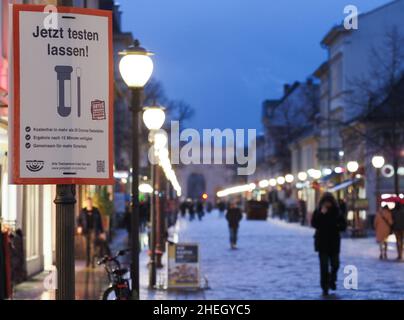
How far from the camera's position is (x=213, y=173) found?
150 m

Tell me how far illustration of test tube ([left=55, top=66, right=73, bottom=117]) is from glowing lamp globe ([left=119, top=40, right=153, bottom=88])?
20.3 feet

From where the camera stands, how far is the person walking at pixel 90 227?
990 inches

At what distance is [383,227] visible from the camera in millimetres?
29156

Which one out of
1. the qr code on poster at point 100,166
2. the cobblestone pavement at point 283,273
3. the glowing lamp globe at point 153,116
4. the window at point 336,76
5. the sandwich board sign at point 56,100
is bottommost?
the cobblestone pavement at point 283,273

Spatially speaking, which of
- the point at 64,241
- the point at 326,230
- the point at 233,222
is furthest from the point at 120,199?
the point at 64,241

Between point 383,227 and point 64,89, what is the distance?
24.5m

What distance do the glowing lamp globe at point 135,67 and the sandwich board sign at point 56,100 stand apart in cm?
Answer: 605

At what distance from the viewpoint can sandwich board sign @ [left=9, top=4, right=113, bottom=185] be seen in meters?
5.60

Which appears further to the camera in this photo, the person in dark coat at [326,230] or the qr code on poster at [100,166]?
the person in dark coat at [326,230]

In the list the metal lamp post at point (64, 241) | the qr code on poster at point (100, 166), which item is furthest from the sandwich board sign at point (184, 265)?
the qr code on poster at point (100, 166)

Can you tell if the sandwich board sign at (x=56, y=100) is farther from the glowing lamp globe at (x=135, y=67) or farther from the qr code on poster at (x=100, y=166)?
the glowing lamp globe at (x=135, y=67)

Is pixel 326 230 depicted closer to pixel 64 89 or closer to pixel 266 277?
pixel 266 277

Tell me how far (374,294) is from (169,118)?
4694 centimetres

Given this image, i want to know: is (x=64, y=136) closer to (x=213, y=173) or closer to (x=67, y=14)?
(x=67, y=14)
